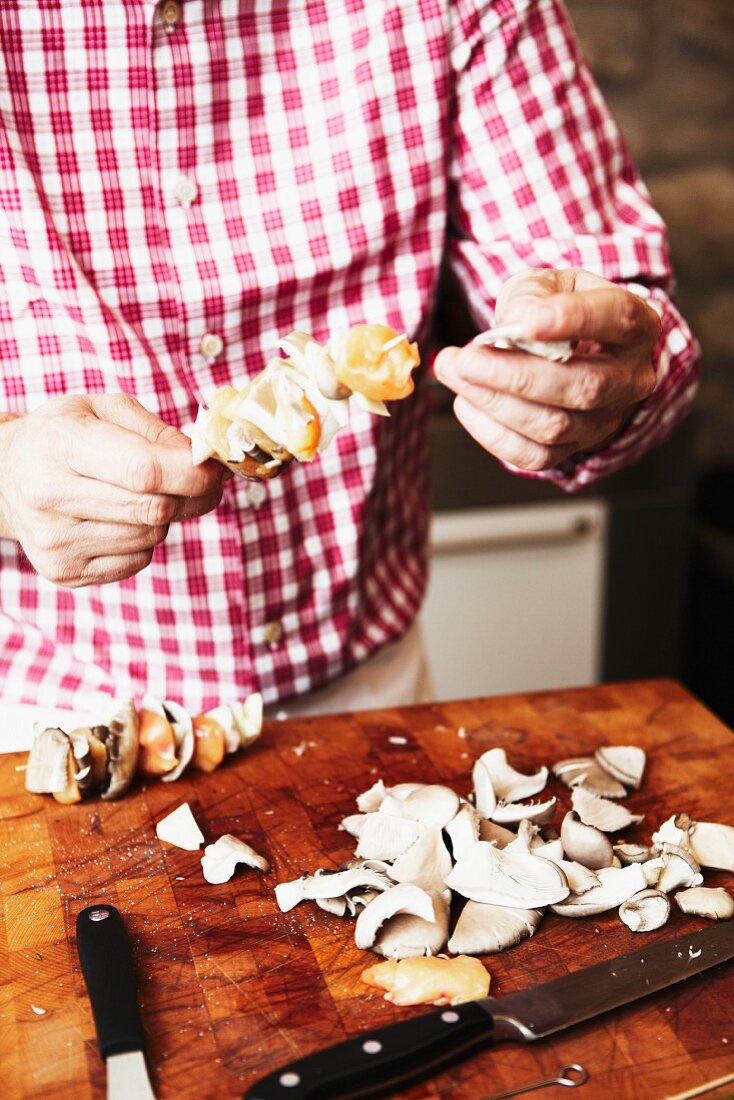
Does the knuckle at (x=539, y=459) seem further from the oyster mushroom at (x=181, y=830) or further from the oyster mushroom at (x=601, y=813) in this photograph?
the oyster mushroom at (x=181, y=830)

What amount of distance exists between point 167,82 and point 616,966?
852mm

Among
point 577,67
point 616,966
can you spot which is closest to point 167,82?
point 577,67

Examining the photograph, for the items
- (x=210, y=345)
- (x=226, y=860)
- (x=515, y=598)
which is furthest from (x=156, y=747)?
(x=515, y=598)

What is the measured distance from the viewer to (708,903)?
35.4 inches

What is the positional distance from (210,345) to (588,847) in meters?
0.58

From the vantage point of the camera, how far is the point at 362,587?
133 cm

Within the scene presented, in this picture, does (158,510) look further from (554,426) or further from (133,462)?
(554,426)

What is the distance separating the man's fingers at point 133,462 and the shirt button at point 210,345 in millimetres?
280

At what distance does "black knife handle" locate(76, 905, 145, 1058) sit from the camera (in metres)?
0.75

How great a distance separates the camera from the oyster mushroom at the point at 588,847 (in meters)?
0.95

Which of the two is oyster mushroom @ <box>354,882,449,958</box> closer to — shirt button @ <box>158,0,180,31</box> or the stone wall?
shirt button @ <box>158,0,180,31</box>

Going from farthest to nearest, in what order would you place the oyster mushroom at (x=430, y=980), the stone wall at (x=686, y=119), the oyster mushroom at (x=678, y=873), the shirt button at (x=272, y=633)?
the stone wall at (x=686, y=119)
the shirt button at (x=272, y=633)
the oyster mushroom at (x=678, y=873)
the oyster mushroom at (x=430, y=980)

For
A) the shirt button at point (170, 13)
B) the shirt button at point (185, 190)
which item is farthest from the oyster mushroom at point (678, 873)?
the shirt button at point (170, 13)

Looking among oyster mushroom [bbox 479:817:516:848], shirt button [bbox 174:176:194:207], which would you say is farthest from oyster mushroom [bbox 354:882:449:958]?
shirt button [bbox 174:176:194:207]
